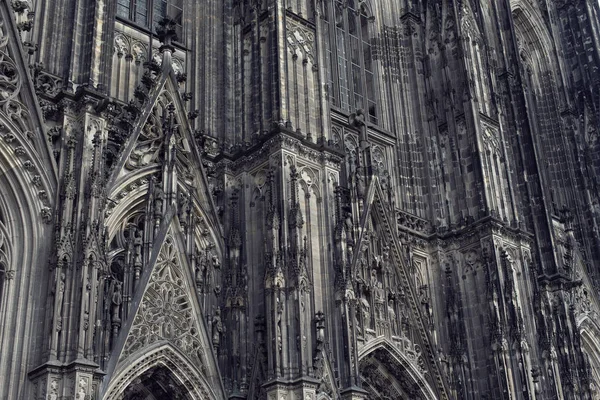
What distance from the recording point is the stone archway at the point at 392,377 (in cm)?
2222

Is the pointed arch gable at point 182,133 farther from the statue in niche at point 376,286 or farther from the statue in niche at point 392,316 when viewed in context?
the statue in niche at point 392,316

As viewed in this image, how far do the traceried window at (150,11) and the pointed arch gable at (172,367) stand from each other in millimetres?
8852

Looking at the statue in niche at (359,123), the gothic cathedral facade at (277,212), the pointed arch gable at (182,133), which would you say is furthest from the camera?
the statue in niche at (359,123)

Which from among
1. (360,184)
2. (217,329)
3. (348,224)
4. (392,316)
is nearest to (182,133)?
(348,224)

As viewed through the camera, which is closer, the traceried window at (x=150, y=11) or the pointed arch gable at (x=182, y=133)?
the pointed arch gable at (x=182, y=133)

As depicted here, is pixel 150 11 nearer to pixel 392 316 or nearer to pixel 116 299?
pixel 116 299

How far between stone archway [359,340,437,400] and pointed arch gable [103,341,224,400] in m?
5.30

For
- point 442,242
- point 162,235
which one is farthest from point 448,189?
point 162,235

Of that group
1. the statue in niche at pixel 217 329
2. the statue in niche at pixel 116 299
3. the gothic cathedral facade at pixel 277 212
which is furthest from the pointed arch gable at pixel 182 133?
the statue in niche at pixel 116 299

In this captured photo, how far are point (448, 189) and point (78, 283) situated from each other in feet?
42.9

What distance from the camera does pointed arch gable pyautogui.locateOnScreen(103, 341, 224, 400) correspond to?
17.3 metres

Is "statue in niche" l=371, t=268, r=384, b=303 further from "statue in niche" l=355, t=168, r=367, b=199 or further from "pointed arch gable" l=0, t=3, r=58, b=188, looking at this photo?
"pointed arch gable" l=0, t=3, r=58, b=188

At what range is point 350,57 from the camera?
27375mm

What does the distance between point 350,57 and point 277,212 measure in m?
9.42
